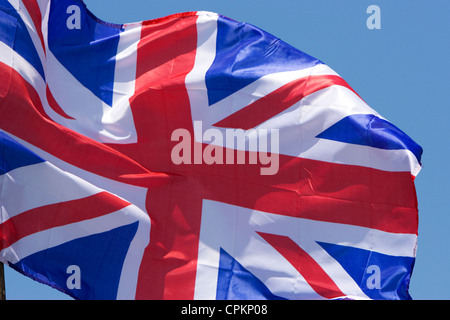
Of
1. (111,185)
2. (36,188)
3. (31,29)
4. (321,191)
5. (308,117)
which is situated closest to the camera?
(36,188)

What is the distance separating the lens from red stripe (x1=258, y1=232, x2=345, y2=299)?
18500mm

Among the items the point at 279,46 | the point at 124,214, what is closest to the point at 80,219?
the point at 124,214

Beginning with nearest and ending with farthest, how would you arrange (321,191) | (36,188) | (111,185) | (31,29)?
(36,188) < (111,185) < (321,191) < (31,29)

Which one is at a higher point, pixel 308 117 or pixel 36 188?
pixel 308 117

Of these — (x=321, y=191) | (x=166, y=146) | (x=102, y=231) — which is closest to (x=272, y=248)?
(x=321, y=191)

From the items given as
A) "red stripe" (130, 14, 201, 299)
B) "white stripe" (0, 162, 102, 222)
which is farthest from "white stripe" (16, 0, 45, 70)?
"white stripe" (0, 162, 102, 222)

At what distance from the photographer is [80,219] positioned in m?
18.3

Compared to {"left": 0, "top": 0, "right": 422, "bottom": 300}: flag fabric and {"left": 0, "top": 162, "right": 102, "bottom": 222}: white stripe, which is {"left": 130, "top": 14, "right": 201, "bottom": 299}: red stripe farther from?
{"left": 0, "top": 162, "right": 102, "bottom": 222}: white stripe

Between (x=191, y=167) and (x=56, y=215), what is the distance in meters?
2.13

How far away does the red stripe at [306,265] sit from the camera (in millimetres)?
18500

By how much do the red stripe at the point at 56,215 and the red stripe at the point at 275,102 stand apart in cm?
211

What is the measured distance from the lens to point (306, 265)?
18.7 metres

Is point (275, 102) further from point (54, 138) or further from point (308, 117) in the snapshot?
point (54, 138)

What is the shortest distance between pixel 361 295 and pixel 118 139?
4.23 meters
